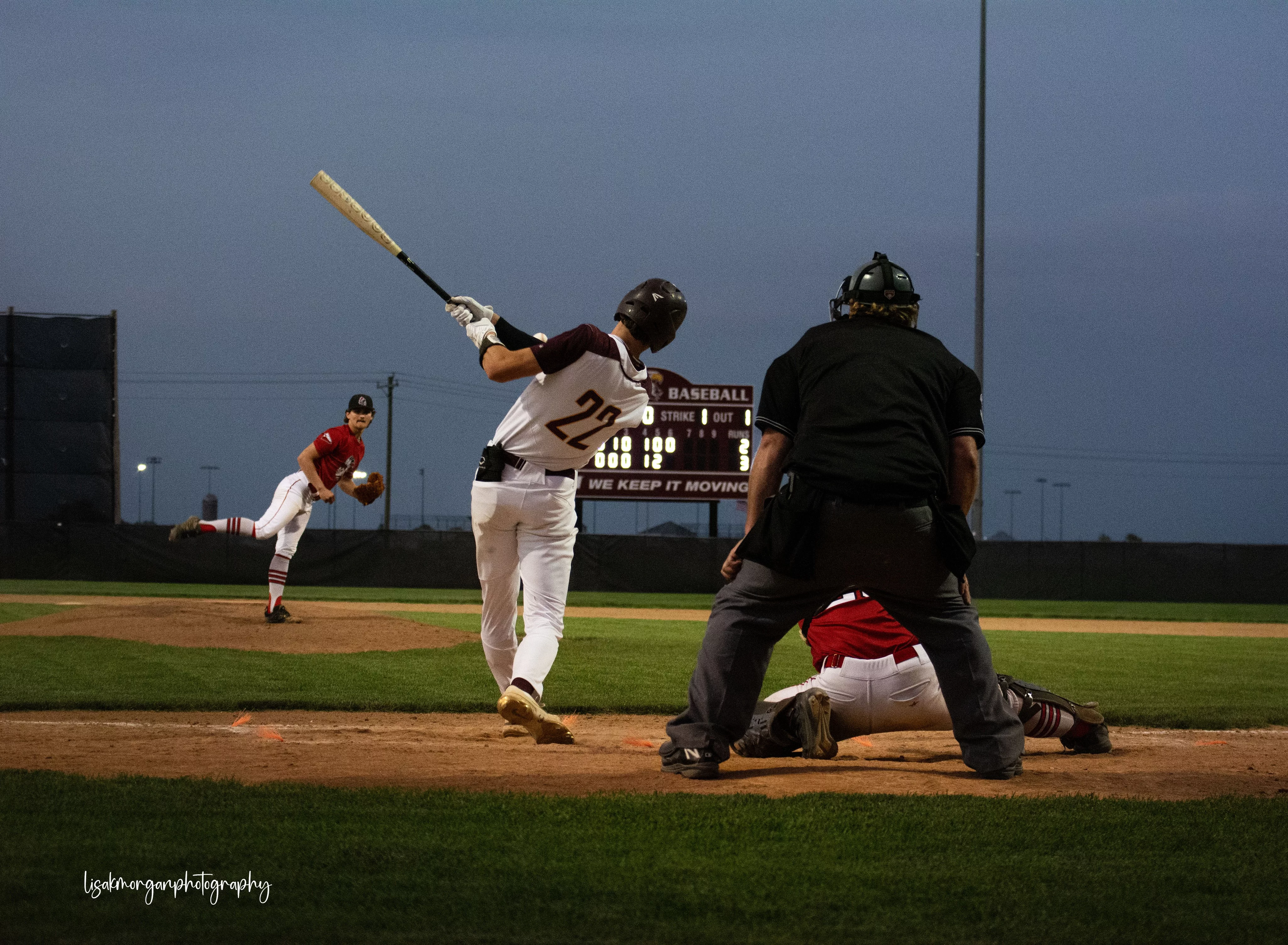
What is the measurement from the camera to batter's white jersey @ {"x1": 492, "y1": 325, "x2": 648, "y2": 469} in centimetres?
520

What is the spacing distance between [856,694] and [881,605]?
0.68 meters

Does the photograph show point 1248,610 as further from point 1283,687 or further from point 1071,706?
point 1071,706

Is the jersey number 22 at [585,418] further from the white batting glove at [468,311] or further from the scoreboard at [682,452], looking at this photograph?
the scoreboard at [682,452]

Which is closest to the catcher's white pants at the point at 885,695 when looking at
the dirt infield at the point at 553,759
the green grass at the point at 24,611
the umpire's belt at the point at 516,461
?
the dirt infield at the point at 553,759

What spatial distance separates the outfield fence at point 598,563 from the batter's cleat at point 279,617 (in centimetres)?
1312

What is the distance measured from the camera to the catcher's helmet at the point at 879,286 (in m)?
4.48

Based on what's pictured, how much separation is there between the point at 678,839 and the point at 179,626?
9.23m

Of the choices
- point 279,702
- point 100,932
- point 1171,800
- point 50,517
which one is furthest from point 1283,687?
point 50,517

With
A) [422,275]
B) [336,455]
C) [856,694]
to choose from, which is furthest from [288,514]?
[856,694]

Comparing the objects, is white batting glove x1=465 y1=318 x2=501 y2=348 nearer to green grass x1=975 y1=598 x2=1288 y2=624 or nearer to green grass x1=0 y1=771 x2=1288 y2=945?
green grass x1=0 y1=771 x2=1288 y2=945

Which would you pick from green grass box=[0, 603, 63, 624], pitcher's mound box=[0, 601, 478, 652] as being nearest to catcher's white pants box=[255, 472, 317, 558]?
pitcher's mound box=[0, 601, 478, 652]

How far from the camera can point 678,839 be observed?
3391mm

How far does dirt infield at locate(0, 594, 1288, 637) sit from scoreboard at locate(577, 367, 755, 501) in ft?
19.0

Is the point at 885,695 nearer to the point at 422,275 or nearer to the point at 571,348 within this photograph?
the point at 571,348
